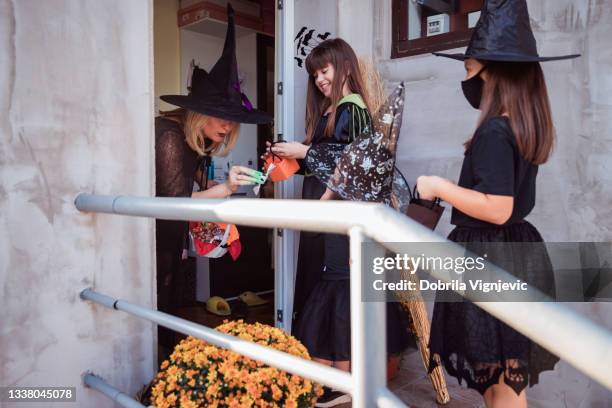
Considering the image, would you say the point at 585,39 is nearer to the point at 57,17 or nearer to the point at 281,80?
the point at 281,80

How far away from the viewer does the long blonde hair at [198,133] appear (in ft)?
7.85

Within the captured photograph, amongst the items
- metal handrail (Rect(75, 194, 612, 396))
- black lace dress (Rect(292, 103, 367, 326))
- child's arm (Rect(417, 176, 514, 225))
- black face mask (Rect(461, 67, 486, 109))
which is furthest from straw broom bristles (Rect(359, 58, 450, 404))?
metal handrail (Rect(75, 194, 612, 396))

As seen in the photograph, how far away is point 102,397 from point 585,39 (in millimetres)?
2694

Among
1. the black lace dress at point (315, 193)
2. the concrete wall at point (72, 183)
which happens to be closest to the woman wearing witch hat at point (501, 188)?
the black lace dress at point (315, 193)

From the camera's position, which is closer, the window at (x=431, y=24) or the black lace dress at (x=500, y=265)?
the black lace dress at (x=500, y=265)

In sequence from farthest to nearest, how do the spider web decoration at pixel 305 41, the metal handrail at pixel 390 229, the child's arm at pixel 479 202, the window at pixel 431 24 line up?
1. the spider web decoration at pixel 305 41
2. the window at pixel 431 24
3. the child's arm at pixel 479 202
4. the metal handrail at pixel 390 229

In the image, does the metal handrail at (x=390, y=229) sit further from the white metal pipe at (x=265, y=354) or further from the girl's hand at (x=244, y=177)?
the girl's hand at (x=244, y=177)

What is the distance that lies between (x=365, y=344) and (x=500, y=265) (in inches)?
33.1

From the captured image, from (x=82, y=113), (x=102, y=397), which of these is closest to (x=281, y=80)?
(x=82, y=113)

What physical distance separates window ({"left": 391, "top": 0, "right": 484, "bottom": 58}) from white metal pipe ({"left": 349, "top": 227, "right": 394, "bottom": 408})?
2364 millimetres

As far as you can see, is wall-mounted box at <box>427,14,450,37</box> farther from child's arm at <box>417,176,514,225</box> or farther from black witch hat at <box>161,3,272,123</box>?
child's arm at <box>417,176,514,225</box>

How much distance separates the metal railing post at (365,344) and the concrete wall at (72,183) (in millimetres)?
1219

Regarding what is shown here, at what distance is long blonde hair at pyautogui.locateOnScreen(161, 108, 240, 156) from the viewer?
2.39 metres

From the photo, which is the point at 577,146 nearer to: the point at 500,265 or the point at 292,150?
the point at 500,265
